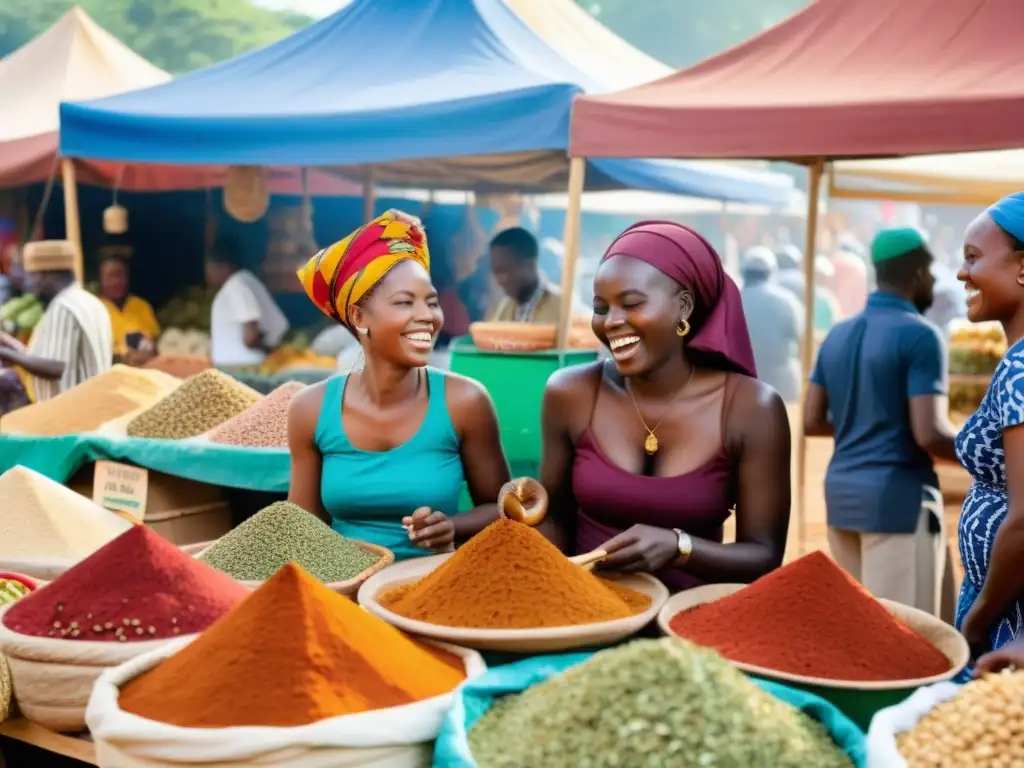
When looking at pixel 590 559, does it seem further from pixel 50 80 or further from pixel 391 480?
pixel 50 80

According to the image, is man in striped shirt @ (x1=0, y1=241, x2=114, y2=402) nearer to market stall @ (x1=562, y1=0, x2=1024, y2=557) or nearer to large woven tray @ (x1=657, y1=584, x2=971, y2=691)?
market stall @ (x1=562, y1=0, x2=1024, y2=557)

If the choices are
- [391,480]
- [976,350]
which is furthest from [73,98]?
[391,480]

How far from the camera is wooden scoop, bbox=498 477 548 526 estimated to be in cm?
164

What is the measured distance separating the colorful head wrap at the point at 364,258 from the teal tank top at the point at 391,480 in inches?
8.7

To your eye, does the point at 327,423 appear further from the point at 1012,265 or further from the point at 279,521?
the point at 1012,265

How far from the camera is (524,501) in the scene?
1.71 meters

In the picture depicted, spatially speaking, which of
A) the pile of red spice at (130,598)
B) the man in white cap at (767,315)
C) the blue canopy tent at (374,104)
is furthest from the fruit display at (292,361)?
the pile of red spice at (130,598)

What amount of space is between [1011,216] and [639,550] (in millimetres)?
688

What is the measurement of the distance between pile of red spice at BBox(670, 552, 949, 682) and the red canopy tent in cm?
185

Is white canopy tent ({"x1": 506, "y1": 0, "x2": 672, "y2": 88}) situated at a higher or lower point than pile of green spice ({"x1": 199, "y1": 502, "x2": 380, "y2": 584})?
higher

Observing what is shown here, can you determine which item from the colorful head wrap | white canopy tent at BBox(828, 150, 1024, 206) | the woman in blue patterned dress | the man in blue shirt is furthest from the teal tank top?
white canopy tent at BBox(828, 150, 1024, 206)

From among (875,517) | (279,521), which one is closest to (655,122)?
(875,517)

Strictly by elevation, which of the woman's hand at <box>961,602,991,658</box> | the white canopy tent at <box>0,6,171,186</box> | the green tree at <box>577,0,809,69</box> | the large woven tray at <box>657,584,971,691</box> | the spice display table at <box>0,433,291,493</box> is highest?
the green tree at <box>577,0,809,69</box>

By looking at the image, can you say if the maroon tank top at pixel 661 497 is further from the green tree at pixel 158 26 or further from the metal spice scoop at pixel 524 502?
the green tree at pixel 158 26
